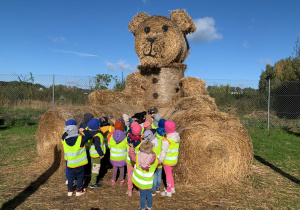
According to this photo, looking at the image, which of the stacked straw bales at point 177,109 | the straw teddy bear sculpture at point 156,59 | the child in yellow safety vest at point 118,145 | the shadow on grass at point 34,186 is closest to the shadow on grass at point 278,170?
the stacked straw bales at point 177,109

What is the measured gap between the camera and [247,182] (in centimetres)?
488

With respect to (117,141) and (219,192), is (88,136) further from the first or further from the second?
(219,192)

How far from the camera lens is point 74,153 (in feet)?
13.9

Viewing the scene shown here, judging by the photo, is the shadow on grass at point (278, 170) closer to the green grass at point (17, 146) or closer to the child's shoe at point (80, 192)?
the child's shoe at point (80, 192)

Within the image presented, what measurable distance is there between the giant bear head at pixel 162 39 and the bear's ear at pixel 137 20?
9.9 inches

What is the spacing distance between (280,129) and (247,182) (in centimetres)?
809

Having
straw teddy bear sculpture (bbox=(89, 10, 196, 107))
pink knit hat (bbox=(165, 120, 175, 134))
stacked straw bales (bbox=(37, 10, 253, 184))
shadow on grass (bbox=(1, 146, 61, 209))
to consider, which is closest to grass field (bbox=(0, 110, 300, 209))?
shadow on grass (bbox=(1, 146, 61, 209))

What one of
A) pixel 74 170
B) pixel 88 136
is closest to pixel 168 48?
pixel 88 136

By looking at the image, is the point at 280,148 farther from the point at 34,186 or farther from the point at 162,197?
the point at 34,186

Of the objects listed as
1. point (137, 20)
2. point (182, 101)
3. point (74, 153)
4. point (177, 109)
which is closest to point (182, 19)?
point (137, 20)

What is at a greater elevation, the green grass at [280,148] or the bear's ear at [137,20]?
the bear's ear at [137,20]

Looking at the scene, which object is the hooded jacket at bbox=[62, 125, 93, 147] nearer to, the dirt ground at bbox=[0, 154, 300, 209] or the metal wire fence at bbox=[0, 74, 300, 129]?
the dirt ground at bbox=[0, 154, 300, 209]

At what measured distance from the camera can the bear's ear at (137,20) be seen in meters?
8.11

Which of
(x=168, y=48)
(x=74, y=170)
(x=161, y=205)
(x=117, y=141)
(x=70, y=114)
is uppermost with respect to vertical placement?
(x=168, y=48)
